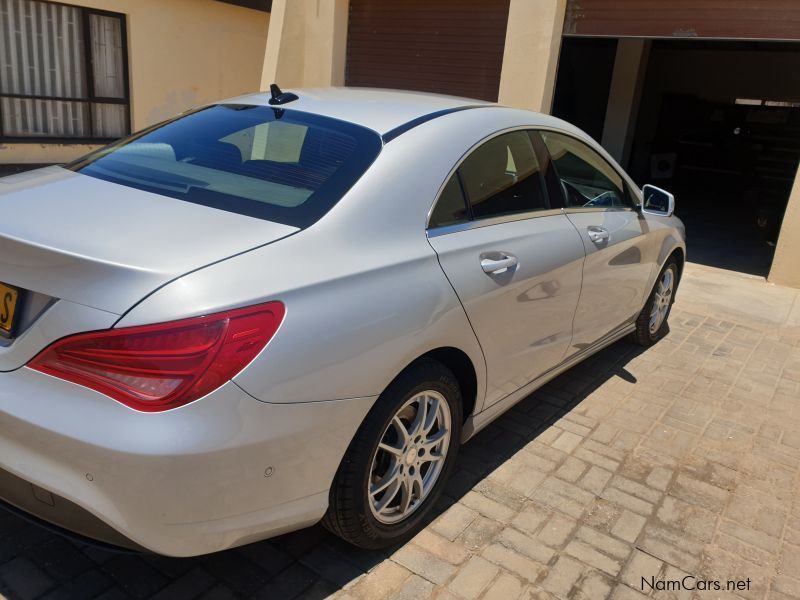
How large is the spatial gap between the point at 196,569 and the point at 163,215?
1.27 meters

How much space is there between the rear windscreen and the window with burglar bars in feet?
30.7

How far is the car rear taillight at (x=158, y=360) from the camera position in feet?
5.77

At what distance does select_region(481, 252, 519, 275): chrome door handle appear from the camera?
270 centimetres

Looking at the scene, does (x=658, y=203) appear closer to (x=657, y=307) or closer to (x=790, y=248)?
(x=657, y=307)

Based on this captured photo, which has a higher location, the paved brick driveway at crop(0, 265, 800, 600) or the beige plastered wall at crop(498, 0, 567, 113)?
the beige plastered wall at crop(498, 0, 567, 113)

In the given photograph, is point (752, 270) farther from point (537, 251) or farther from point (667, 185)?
point (667, 185)

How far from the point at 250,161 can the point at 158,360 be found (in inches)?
45.4

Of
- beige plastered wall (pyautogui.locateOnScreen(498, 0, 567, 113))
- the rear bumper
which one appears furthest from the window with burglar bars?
the rear bumper

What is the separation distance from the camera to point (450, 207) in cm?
266

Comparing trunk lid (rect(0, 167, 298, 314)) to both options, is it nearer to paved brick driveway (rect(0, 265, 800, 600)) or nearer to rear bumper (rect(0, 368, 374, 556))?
rear bumper (rect(0, 368, 374, 556))

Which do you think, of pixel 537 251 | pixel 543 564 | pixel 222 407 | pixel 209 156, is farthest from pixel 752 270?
pixel 222 407

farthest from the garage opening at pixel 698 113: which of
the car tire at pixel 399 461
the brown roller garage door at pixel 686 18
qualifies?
the car tire at pixel 399 461

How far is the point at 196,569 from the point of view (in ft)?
7.80

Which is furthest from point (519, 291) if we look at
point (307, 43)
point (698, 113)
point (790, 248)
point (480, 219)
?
point (698, 113)
